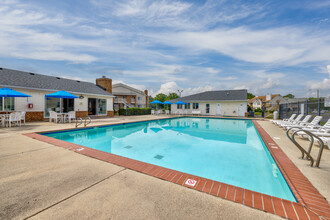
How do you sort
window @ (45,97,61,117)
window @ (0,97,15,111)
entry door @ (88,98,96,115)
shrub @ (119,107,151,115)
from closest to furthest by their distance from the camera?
window @ (0,97,15,111), window @ (45,97,61,117), entry door @ (88,98,96,115), shrub @ (119,107,151,115)

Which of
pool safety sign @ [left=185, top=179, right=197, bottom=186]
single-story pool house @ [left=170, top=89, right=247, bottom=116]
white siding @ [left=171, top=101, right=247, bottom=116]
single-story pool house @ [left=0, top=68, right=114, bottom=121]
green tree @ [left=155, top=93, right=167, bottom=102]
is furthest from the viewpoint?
green tree @ [left=155, top=93, right=167, bottom=102]

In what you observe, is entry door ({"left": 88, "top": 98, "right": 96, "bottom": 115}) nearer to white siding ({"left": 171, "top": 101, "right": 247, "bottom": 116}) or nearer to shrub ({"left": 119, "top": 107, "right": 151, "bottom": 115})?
shrub ({"left": 119, "top": 107, "right": 151, "bottom": 115})

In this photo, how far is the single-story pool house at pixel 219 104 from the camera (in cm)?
2128

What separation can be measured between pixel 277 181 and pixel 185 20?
9.99 meters

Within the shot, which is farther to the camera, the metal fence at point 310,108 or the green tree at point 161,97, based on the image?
the green tree at point 161,97

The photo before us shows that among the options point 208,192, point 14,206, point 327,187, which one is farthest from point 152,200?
point 327,187

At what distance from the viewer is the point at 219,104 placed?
74.3 ft

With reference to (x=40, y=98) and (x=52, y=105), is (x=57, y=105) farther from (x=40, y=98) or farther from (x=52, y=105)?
(x=40, y=98)

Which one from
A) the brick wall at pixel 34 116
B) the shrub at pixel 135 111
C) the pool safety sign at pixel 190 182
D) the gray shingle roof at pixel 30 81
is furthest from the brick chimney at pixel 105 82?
the pool safety sign at pixel 190 182

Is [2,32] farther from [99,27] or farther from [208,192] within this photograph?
[208,192]

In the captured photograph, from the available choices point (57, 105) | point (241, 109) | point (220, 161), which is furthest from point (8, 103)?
point (241, 109)

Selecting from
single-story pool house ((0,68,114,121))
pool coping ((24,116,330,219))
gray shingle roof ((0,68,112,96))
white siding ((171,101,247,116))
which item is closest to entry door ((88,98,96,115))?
single-story pool house ((0,68,114,121))

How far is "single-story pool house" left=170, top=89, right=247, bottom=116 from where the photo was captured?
2128 cm

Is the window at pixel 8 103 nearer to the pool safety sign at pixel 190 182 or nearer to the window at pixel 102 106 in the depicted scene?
the window at pixel 102 106
